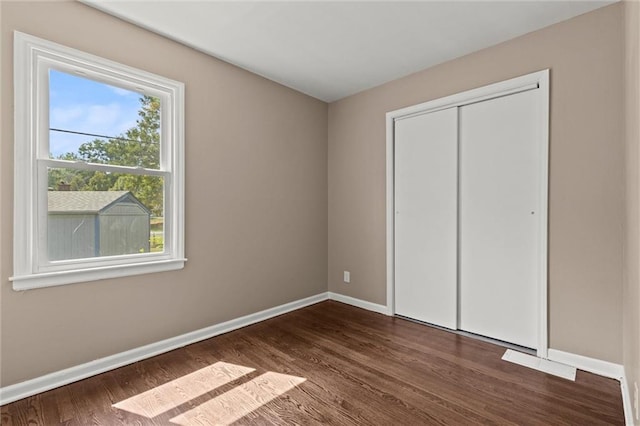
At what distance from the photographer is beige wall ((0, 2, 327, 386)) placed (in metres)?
1.90

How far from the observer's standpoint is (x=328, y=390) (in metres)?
2.00

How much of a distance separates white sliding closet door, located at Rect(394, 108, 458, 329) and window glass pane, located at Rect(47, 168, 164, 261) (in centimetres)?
237

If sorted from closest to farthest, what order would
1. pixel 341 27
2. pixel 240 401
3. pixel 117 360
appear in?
pixel 240 401
pixel 117 360
pixel 341 27

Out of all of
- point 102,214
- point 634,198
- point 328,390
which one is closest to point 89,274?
point 102,214

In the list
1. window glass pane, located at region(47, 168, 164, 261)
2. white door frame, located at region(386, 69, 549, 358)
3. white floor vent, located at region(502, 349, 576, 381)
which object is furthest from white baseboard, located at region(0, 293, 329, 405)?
white door frame, located at region(386, 69, 549, 358)

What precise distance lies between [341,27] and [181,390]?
285 cm

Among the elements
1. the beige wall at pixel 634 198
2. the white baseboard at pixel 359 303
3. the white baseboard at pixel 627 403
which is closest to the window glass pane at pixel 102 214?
the white baseboard at pixel 359 303

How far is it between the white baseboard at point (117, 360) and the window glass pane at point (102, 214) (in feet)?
2.48

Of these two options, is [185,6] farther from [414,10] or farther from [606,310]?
[606,310]

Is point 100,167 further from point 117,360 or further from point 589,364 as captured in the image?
point 589,364

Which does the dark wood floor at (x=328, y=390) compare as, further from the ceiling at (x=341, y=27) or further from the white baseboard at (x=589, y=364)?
the ceiling at (x=341, y=27)

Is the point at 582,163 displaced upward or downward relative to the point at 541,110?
downward

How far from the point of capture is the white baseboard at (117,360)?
187 centimetres

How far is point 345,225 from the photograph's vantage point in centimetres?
385
